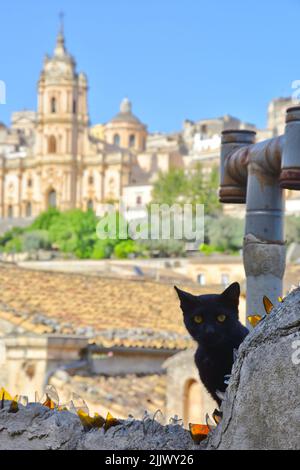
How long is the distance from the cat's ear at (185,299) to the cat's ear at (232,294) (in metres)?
0.12

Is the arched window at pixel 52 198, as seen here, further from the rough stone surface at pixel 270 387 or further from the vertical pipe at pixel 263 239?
the rough stone surface at pixel 270 387

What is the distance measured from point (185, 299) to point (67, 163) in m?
103

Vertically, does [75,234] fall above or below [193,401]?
above

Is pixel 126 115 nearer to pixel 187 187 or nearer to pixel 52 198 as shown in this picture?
pixel 52 198

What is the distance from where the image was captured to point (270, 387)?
2357mm

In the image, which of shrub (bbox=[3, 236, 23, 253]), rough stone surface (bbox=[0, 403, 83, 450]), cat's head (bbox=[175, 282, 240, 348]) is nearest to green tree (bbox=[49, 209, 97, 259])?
shrub (bbox=[3, 236, 23, 253])

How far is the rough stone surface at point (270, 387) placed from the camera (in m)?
2.33

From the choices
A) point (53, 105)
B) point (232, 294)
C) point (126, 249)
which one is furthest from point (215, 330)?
point (53, 105)

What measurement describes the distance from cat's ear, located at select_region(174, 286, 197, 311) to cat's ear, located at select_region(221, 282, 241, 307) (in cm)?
12

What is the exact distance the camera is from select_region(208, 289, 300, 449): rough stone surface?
2334 millimetres

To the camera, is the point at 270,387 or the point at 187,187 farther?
the point at 187,187

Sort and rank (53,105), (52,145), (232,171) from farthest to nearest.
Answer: (52,145)
(53,105)
(232,171)

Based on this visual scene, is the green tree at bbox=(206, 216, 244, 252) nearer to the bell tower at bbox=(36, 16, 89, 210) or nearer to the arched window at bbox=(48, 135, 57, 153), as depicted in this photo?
the bell tower at bbox=(36, 16, 89, 210)
